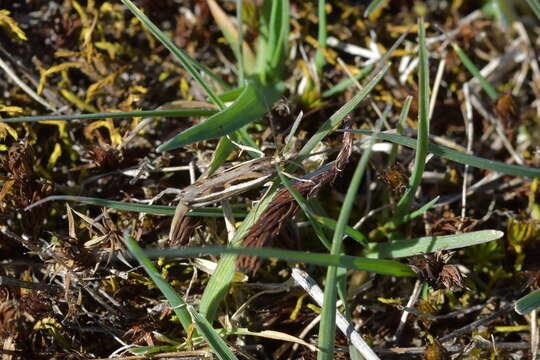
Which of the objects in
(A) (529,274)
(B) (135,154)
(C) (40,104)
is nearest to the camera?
(A) (529,274)

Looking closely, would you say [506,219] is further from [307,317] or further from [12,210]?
[12,210]

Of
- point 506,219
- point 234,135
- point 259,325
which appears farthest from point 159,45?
point 506,219

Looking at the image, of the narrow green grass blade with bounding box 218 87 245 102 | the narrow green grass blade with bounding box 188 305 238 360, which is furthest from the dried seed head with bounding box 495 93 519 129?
the narrow green grass blade with bounding box 188 305 238 360

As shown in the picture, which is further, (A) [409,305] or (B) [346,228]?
(A) [409,305]

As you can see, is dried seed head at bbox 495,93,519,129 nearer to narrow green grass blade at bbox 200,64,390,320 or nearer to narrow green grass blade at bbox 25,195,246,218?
narrow green grass blade at bbox 200,64,390,320

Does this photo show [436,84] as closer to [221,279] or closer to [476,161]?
[476,161]

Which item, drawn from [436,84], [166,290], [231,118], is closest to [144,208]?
[166,290]

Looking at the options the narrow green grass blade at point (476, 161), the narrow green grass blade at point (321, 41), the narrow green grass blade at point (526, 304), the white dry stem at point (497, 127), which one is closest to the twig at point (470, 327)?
the narrow green grass blade at point (526, 304)

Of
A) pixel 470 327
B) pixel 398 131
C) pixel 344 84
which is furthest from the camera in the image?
pixel 344 84
